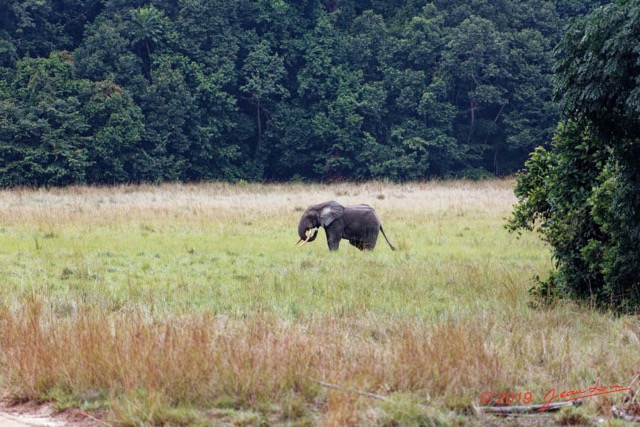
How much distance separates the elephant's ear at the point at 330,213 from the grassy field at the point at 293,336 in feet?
2.99

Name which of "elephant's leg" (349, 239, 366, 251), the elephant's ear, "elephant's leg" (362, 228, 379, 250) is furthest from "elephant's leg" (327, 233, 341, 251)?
"elephant's leg" (362, 228, 379, 250)

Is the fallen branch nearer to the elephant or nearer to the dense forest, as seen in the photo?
the elephant

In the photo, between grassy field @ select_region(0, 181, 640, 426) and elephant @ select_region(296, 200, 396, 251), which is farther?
elephant @ select_region(296, 200, 396, 251)

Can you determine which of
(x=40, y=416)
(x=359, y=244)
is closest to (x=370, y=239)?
(x=359, y=244)

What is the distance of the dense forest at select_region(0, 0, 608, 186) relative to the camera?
46.2 metres

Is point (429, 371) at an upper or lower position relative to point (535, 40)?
lower

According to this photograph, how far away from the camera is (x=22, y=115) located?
41781 millimetres

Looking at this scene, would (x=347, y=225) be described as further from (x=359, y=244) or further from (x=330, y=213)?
(x=330, y=213)

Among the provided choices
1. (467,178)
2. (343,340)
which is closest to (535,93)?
(467,178)

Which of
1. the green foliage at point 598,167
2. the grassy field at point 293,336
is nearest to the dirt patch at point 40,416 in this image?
the grassy field at point 293,336

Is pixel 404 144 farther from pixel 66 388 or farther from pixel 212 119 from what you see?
pixel 66 388

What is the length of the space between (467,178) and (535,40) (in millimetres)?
10147

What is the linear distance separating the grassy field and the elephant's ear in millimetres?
911

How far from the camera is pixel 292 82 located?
54250 mm
